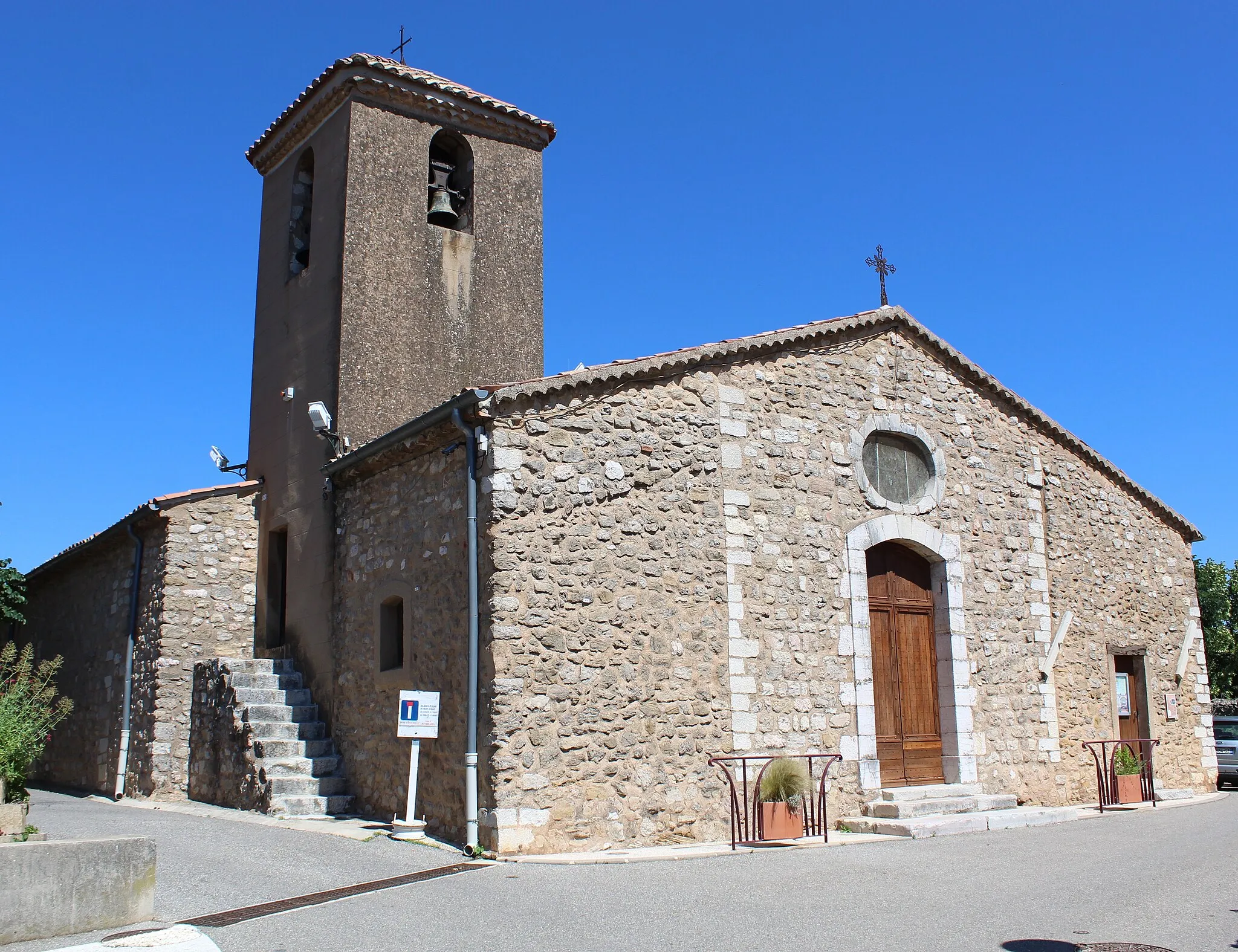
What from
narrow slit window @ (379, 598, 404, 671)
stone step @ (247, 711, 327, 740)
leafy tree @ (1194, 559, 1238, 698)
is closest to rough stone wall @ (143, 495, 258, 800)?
stone step @ (247, 711, 327, 740)

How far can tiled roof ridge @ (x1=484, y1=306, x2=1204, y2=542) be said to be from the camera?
10219 mm

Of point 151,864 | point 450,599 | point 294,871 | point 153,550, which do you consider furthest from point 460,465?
point 153,550

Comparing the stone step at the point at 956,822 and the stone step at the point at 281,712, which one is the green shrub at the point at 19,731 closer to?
the stone step at the point at 281,712

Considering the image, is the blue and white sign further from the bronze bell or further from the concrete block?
the bronze bell

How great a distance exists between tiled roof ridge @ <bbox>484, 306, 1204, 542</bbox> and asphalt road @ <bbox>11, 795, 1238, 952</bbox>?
428 cm

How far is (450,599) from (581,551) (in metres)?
1.41

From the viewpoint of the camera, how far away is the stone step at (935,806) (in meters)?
11.1

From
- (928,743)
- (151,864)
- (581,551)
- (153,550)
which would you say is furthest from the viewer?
(153,550)

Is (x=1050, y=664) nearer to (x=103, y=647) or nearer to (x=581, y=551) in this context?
(x=581, y=551)

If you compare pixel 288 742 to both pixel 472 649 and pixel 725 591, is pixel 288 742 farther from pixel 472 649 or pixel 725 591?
pixel 725 591

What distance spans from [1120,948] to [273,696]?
9.93m

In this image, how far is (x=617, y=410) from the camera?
10.6 meters

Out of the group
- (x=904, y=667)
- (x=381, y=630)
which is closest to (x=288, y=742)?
(x=381, y=630)

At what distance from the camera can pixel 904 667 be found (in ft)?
41.2
